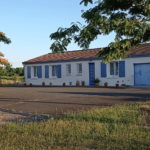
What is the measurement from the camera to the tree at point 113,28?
592 centimetres

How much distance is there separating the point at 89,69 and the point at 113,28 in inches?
781

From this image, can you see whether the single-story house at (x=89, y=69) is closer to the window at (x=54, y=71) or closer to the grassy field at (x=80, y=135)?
the window at (x=54, y=71)

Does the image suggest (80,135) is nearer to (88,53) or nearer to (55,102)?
(55,102)

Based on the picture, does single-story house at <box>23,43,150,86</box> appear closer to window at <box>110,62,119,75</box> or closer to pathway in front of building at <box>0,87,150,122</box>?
window at <box>110,62,119,75</box>

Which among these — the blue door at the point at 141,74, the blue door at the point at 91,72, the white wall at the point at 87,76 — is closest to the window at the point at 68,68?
the white wall at the point at 87,76

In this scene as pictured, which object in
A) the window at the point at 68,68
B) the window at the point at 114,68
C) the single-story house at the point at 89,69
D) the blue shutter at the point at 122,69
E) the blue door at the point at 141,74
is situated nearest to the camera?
the blue door at the point at 141,74

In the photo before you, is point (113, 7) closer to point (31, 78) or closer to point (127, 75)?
point (127, 75)

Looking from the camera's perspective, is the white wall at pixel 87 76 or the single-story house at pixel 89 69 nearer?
the single-story house at pixel 89 69

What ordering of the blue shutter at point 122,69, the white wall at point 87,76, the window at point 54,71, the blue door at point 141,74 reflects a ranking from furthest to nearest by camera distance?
the window at point 54,71 < the blue shutter at point 122,69 < the white wall at point 87,76 < the blue door at point 141,74

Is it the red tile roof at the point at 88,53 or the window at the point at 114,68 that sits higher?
the red tile roof at the point at 88,53

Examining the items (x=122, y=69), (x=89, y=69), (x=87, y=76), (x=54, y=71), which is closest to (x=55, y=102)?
(x=122, y=69)

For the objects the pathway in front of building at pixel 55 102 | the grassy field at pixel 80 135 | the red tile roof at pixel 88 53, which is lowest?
the grassy field at pixel 80 135

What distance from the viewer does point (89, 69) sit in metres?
25.8

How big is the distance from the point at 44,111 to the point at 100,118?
249cm
